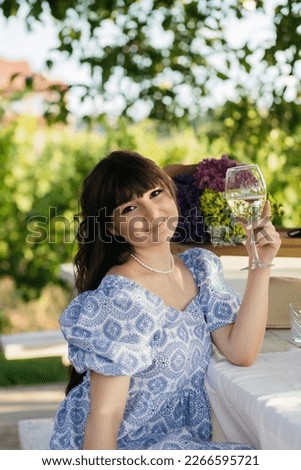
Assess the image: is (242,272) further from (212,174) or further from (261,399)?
(261,399)

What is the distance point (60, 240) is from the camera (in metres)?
8.41

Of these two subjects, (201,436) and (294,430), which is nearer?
(294,430)

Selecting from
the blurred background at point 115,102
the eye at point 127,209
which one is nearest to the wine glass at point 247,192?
the eye at point 127,209

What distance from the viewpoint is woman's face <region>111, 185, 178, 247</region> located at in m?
2.20

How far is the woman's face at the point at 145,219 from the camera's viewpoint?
7.20ft

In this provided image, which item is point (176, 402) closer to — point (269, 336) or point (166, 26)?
point (269, 336)

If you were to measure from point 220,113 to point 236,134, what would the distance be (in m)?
0.44

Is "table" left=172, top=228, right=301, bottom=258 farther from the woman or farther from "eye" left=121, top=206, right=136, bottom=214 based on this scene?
"eye" left=121, top=206, right=136, bottom=214

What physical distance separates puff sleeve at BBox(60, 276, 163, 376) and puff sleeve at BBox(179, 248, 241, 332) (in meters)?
0.20

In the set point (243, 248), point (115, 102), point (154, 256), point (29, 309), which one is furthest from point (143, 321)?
point (29, 309)

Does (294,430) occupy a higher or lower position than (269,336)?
higher

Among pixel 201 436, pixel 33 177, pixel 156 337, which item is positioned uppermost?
pixel 156 337
